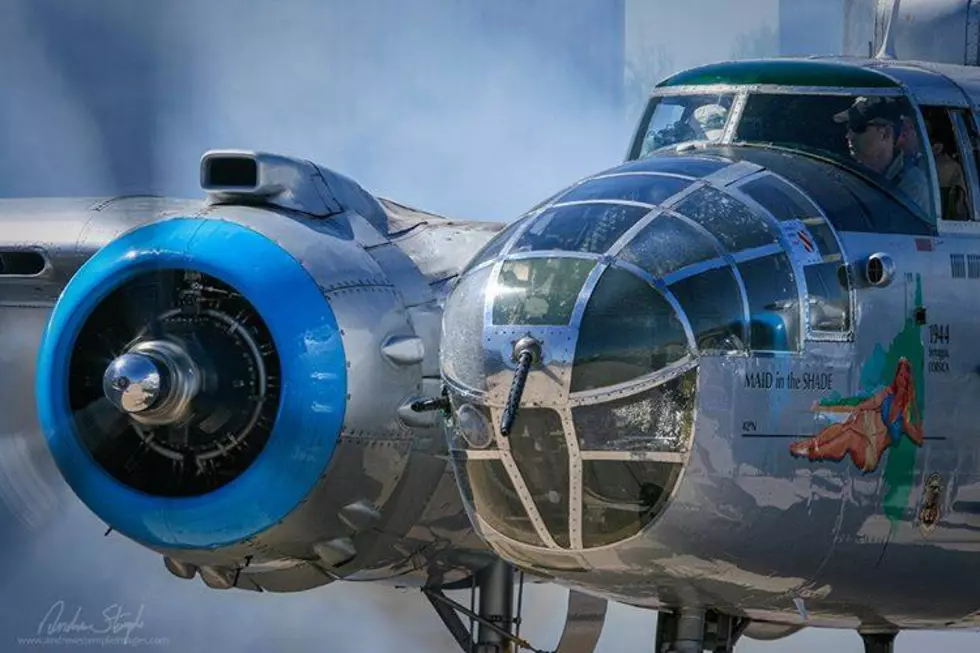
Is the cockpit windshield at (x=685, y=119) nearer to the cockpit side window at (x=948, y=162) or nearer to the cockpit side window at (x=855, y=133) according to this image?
the cockpit side window at (x=855, y=133)

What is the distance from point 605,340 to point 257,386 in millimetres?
3110

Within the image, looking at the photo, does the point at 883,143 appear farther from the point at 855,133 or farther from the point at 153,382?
the point at 153,382

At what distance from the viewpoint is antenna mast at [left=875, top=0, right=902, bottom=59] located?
12.7 meters

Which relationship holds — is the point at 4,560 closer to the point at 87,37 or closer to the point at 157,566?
the point at 157,566

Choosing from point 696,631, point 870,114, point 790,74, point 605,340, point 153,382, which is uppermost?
point 790,74

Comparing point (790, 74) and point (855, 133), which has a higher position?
point (790, 74)

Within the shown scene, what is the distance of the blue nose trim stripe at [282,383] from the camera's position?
12.1 metres

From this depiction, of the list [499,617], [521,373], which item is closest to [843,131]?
[521,373]

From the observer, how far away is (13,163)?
15656 mm

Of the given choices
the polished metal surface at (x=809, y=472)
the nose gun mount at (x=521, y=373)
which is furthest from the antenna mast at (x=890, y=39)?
the nose gun mount at (x=521, y=373)

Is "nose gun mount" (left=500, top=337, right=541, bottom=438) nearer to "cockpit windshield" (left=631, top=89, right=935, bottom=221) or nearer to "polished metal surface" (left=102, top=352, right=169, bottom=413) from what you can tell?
"cockpit windshield" (left=631, top=89, right=935, bottom=221)

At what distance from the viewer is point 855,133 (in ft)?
35.8

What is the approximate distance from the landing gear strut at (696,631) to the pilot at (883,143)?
214 cm

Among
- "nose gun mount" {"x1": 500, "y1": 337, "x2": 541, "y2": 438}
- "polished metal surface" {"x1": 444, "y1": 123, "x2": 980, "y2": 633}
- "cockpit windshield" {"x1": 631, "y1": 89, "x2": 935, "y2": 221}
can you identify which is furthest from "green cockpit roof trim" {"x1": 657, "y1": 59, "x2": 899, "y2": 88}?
"nose gun mount" {"x1": 500, "y1": 337, "x2": 541, "y2": 438}
